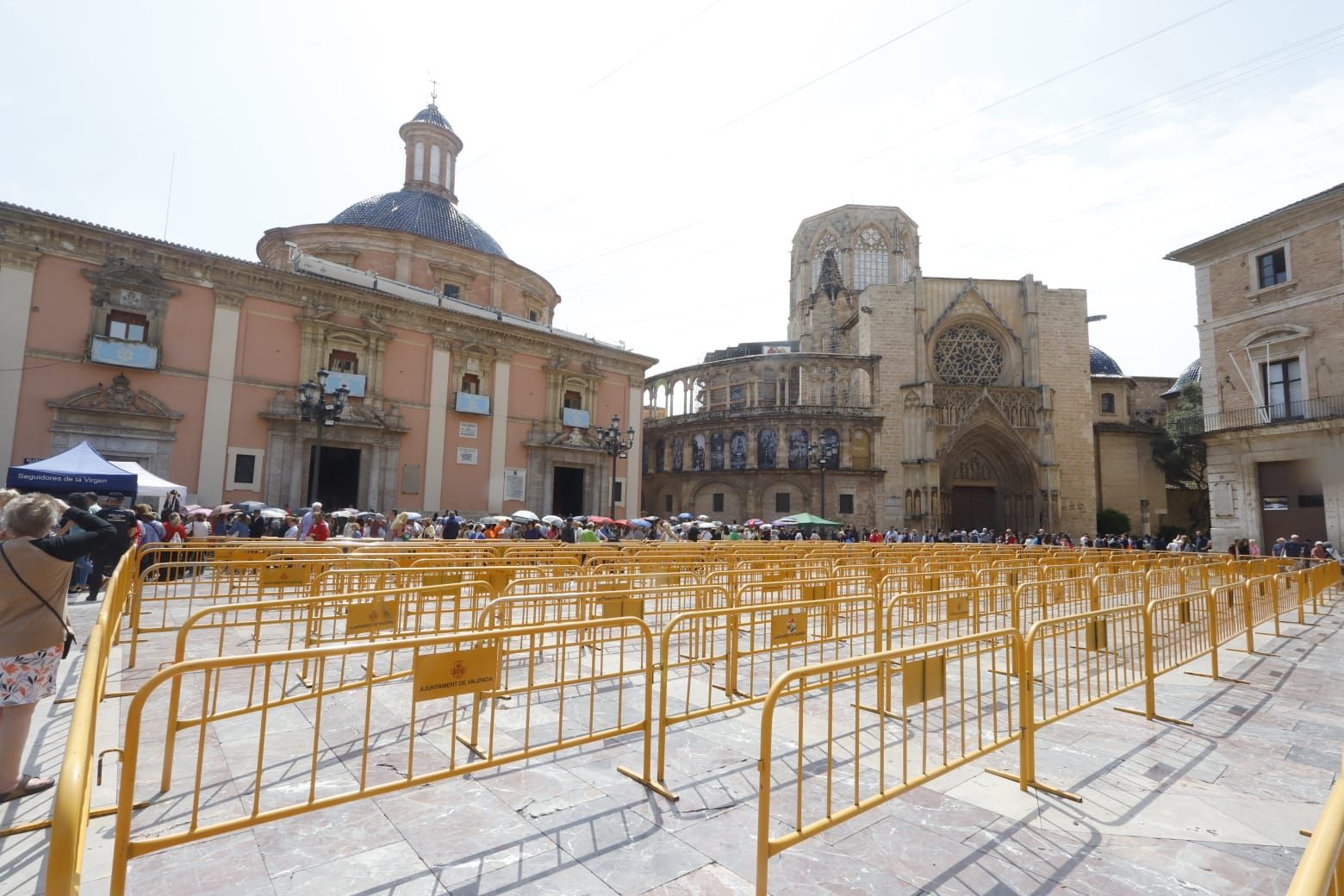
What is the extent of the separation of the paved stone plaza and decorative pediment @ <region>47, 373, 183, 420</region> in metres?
18.7

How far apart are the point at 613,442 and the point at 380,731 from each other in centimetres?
2037

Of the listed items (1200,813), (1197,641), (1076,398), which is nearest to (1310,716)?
(1197,641)

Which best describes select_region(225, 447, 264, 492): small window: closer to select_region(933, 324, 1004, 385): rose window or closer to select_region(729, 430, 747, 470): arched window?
select_region(729, 430, 747, 470): arched window

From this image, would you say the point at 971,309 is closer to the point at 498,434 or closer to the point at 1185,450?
the point at 1185,450

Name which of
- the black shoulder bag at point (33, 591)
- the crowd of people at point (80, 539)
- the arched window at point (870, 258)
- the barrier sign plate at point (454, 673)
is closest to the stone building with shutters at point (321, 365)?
the crowd of people at point (80, 539)

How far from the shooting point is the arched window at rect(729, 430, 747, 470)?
37.9 metres

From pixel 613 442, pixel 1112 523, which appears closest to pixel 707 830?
pixel 613 442

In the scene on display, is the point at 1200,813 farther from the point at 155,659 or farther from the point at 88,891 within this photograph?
the point at 155,659

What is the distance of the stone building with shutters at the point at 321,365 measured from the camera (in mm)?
18500

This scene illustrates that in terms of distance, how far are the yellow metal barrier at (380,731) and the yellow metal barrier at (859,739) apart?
3.14 ft

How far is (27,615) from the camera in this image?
138 inches

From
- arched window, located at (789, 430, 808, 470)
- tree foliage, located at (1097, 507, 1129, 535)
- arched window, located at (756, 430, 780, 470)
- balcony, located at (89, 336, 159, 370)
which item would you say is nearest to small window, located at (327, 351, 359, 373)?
balcony, located at (89, 336, 159, 370)

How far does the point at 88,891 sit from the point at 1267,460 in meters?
30.4

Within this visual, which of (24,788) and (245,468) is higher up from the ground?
(245,468)
